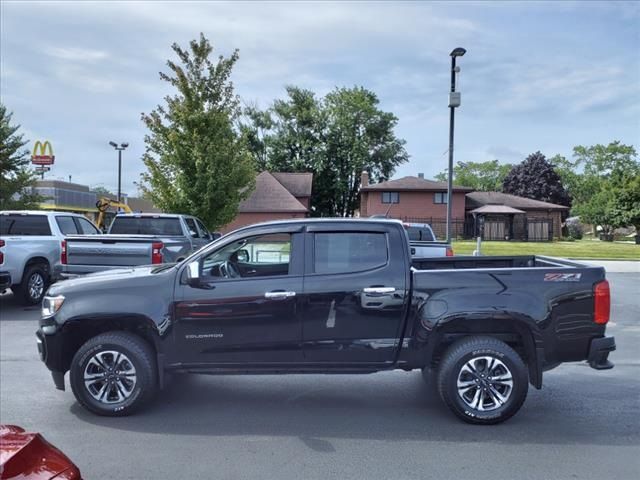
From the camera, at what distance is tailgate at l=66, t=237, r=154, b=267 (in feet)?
32.8

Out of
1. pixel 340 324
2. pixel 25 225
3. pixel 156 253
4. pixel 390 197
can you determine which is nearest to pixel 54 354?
pixel 340 324

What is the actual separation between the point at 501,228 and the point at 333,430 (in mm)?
44119

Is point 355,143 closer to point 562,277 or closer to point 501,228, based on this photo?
point 501,228

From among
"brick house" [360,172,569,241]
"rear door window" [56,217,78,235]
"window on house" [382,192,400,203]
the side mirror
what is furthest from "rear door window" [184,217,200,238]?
"window on house" [382,192,400,203]

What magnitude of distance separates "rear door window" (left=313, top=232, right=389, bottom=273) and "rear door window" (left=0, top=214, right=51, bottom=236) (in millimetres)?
9154

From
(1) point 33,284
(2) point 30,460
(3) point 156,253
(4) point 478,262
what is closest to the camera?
(2) point 30,460

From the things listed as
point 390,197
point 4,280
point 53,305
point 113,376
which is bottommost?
point 113,376

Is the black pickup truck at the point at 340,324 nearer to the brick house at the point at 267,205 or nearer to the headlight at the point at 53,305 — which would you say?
the headlight at the point at 53,305

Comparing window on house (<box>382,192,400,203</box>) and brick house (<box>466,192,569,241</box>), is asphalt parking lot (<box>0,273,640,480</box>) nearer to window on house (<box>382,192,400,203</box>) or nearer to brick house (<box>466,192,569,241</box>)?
window on house (<box>382,192,400,203</box>)

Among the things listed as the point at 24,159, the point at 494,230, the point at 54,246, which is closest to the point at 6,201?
the point at 24,159

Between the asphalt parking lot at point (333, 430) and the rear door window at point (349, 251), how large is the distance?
140cm

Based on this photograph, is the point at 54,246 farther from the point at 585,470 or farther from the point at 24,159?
the point at 24,159

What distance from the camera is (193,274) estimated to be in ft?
16.3

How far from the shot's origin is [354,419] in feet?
16.5
